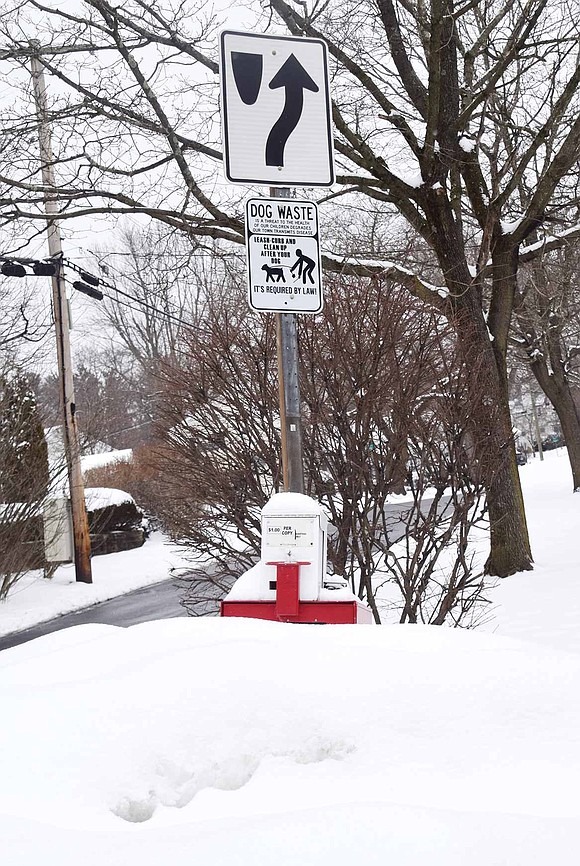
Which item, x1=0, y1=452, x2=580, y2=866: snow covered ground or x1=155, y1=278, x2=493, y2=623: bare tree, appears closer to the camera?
x1=0, y1=452, x2=580, y2=866: snow covered ground

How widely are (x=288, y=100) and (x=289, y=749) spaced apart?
2.88 m

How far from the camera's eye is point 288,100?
3734 millimetres

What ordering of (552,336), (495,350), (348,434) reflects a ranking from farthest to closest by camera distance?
(552,336) → (495,350) → (348,434)

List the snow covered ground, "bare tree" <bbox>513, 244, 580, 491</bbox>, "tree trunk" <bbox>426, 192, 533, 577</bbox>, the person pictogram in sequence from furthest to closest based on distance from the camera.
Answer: "bare tree" <bbox>513, 244, 580, 491</bbox>
"tree trunk" <bbox>426, 192, 533, 577</bbox>
the person pictogram
the snow covered ground

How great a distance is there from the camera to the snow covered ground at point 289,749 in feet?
4.51

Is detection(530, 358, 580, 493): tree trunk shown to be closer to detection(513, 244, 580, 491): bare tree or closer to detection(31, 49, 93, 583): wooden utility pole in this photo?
detection(513, 244, 580, 491): bare tree

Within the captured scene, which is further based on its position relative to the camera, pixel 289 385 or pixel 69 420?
pixel 69 420

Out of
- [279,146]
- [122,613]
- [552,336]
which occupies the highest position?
[552,336]

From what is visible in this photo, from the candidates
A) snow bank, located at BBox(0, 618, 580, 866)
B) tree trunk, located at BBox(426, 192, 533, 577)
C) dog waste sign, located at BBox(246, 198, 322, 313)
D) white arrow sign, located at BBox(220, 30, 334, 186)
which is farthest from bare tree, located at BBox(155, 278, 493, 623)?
snow bank, located at BBox(0, 618, 580, 866)

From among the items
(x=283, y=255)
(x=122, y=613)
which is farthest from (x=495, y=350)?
(x=283, y=255)

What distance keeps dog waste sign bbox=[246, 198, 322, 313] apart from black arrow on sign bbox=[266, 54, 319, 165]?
21 centimetres

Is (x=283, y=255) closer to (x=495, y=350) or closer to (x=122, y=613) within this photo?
(x=495, y=350)

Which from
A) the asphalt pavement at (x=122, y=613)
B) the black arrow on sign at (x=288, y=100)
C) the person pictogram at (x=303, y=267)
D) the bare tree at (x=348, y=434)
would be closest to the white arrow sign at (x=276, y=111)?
the black arrow on sign at (x=288, y=100)

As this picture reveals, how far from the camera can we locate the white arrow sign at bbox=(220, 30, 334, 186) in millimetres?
3678
